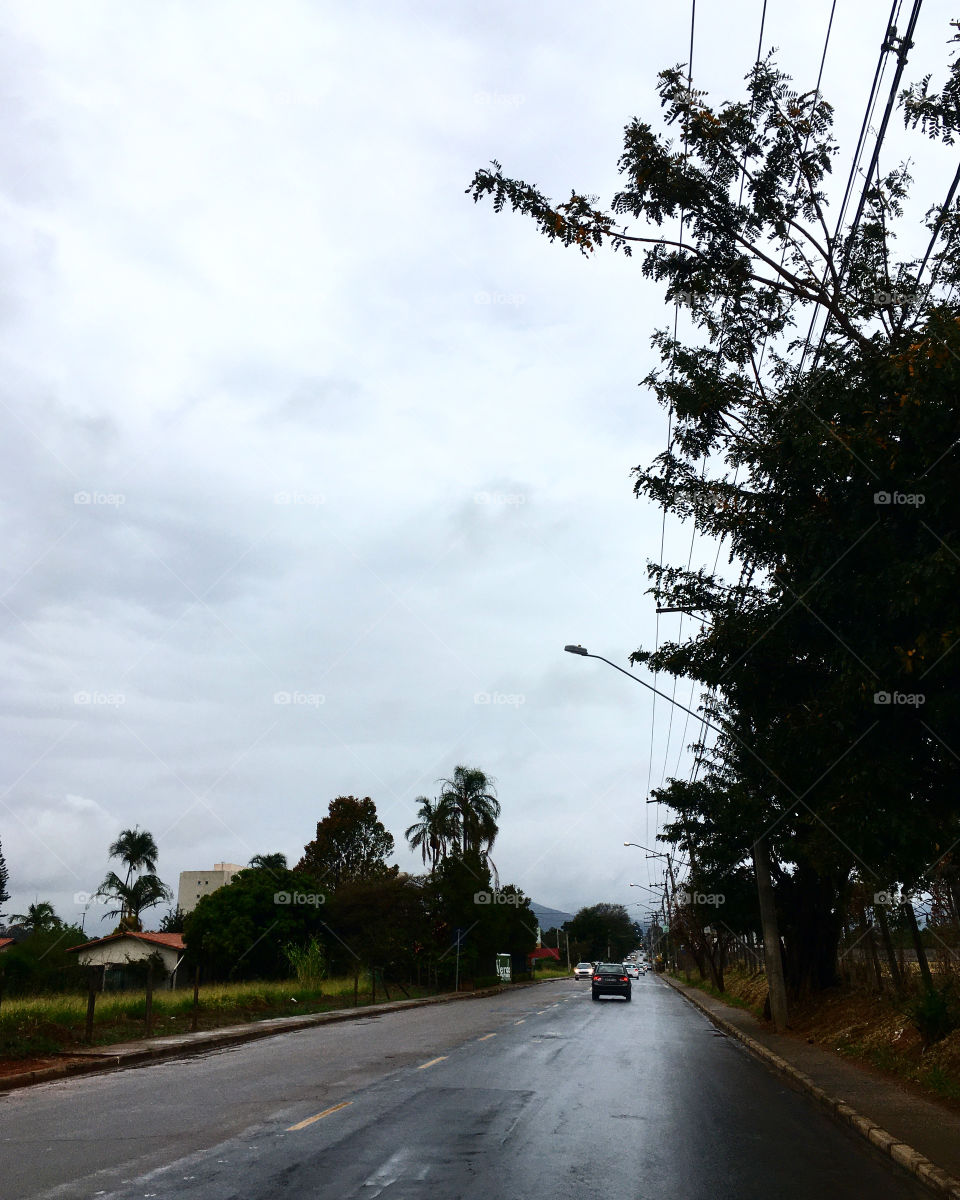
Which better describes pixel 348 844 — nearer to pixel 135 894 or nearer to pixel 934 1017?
pixel 135 894

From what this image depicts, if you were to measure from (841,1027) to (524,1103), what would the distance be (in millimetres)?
10925

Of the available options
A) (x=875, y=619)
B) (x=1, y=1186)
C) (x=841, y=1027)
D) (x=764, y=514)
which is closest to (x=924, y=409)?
(x=875, y=619)

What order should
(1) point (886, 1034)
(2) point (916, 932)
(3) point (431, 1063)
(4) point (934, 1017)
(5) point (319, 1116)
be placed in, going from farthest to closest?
(1) point (886, 1034)
(2) point (916, 932)
(3) point (431, 1063)
(4) point (934, 1017)
(5) point (319, 1116)

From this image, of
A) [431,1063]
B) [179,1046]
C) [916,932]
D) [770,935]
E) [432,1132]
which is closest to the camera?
[432,1132]

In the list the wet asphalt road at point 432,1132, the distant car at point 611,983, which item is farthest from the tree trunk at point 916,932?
the distant car at point 611,983

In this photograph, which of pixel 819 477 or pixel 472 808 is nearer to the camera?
pixel 819 477

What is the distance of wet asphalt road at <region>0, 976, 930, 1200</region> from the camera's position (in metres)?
7.69

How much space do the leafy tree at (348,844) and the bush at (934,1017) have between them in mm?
58682

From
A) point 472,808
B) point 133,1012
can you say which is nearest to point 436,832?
point 472,808

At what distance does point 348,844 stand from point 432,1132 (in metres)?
65.5

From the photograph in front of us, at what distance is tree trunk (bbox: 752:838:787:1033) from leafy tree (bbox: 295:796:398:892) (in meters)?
50.8

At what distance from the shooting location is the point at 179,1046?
19375mm

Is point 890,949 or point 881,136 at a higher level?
point 881,136

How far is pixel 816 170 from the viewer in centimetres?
1262
